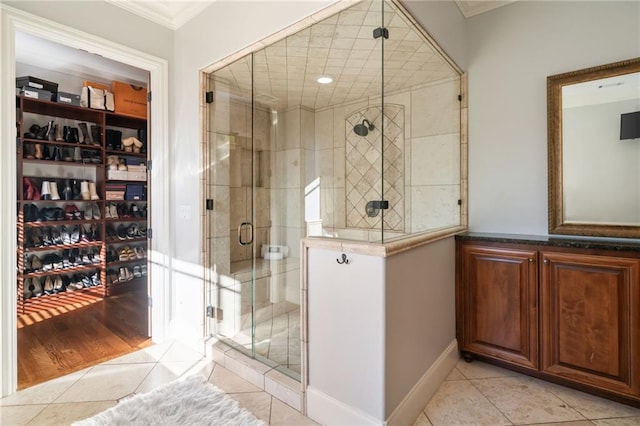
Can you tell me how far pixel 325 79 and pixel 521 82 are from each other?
4.77 ft

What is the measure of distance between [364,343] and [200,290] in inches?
62.0

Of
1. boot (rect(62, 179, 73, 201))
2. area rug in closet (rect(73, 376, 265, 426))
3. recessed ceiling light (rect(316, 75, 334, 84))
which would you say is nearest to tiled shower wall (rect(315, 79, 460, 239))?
recessed ceiling light (rect(316, 75, 334, 84))

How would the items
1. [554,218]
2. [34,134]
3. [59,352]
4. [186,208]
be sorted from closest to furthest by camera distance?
[554,218]
[59,352]
[186,208]
[34,134]

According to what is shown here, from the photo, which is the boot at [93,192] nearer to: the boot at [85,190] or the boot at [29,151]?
the boot at [85,190]

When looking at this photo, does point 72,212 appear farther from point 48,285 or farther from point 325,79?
point 325,79

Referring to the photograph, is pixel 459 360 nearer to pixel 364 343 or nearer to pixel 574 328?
pixel 574 328

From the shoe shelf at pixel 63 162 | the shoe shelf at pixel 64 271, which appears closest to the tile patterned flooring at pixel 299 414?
the shoe shelf at pixel 64 271

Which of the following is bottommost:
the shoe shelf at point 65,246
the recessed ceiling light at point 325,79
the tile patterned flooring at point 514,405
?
the tile patterned flooring at point 514,405

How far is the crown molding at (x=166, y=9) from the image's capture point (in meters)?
2.44

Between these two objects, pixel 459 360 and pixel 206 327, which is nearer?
pixel 459 360

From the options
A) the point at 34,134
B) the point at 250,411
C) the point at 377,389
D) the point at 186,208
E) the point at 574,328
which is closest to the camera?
the point at 377,389

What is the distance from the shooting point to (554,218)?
→ 219cm

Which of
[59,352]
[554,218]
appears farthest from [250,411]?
[554,218]

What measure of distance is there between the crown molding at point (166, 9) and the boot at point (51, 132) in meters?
2.05
